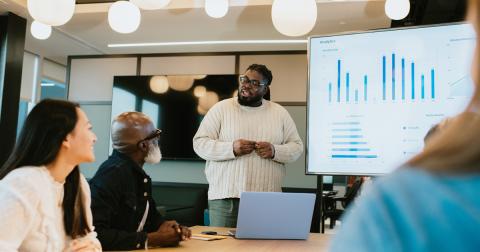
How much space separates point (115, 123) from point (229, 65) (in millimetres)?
4291

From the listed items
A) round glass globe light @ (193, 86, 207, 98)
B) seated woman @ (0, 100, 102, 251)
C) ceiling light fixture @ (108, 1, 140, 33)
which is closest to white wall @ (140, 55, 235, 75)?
round glass globe light @ (193, 86, 207, 98)

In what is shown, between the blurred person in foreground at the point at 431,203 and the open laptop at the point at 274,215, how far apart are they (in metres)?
1.50

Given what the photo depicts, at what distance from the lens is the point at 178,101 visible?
236 inches

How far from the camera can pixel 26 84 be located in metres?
6.84

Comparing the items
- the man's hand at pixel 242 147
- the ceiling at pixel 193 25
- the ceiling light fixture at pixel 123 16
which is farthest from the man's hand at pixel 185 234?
the ceiling at pixel 193 25

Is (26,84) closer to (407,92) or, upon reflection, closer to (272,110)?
(272,110)

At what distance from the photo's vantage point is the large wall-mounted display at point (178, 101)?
589cm

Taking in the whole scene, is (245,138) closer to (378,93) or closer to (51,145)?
(378,93)

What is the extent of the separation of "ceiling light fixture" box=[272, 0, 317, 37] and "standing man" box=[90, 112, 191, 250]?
3.52ft

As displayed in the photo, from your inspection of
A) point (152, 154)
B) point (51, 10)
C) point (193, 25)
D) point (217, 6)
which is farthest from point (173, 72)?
point (152, 154)

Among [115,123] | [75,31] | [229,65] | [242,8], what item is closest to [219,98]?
[229,65]

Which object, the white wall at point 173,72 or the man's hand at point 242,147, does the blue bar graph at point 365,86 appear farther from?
the white wall at point 173,72

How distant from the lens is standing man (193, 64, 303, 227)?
2518 mm

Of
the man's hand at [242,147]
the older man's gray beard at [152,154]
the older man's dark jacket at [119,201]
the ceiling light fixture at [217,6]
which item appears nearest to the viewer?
the older man's dark jacket at [119,201]
